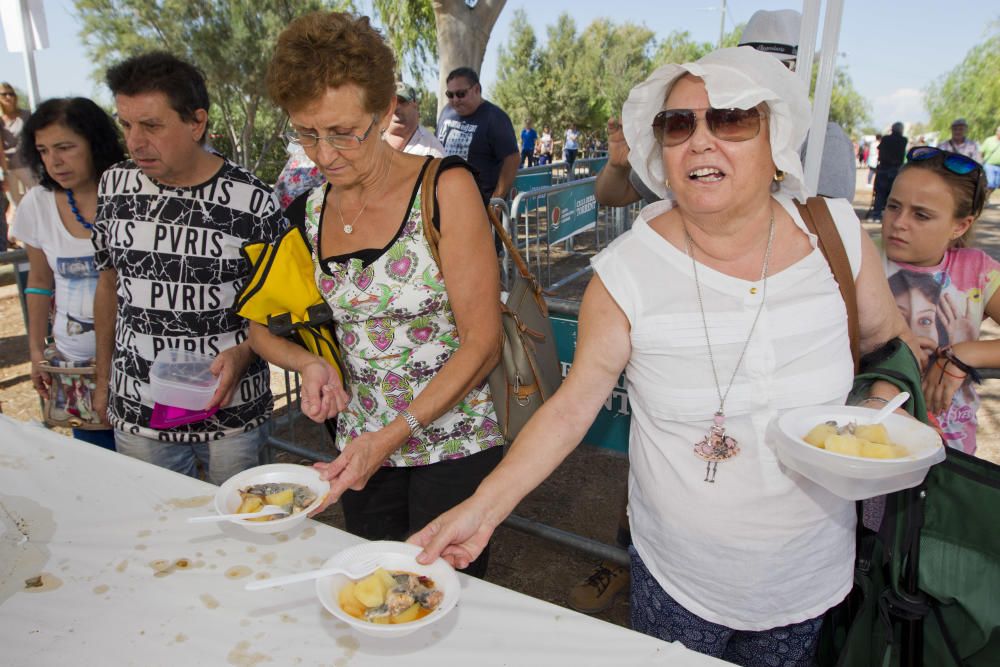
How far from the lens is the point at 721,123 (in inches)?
54.1

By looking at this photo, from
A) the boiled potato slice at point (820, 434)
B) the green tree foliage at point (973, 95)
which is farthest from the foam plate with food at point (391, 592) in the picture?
the green tree foliage at point (973, 95)

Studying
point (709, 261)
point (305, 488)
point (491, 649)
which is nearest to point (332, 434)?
point (305, 488)

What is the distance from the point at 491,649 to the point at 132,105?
6.69ft

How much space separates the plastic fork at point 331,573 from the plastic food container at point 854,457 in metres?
0.83

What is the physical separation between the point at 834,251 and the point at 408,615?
47.1 inches

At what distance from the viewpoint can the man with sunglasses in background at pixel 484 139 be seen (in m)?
5.99

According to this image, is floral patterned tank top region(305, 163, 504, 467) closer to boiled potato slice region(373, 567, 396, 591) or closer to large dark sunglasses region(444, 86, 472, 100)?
boiled potato slice region(373, 567, 396, 591)

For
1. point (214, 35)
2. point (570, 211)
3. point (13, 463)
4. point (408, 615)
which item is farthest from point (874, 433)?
point (214, 35)

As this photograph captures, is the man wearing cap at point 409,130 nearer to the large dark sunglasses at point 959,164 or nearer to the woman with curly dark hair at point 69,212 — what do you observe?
the woman with curly dark hair at point 69,212

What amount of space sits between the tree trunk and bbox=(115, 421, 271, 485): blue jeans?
9.36 m

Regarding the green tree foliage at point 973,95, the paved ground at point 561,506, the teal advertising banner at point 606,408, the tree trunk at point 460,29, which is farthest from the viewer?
the green tree foliage at point 973,95

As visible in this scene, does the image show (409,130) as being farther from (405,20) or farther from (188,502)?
(405,20)

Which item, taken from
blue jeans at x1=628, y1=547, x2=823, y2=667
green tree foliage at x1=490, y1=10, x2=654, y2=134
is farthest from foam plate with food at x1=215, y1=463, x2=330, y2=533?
green tree foliage at x1=490, y1=10, x2=654, y2=134

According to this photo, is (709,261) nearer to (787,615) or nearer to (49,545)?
(787,615)
